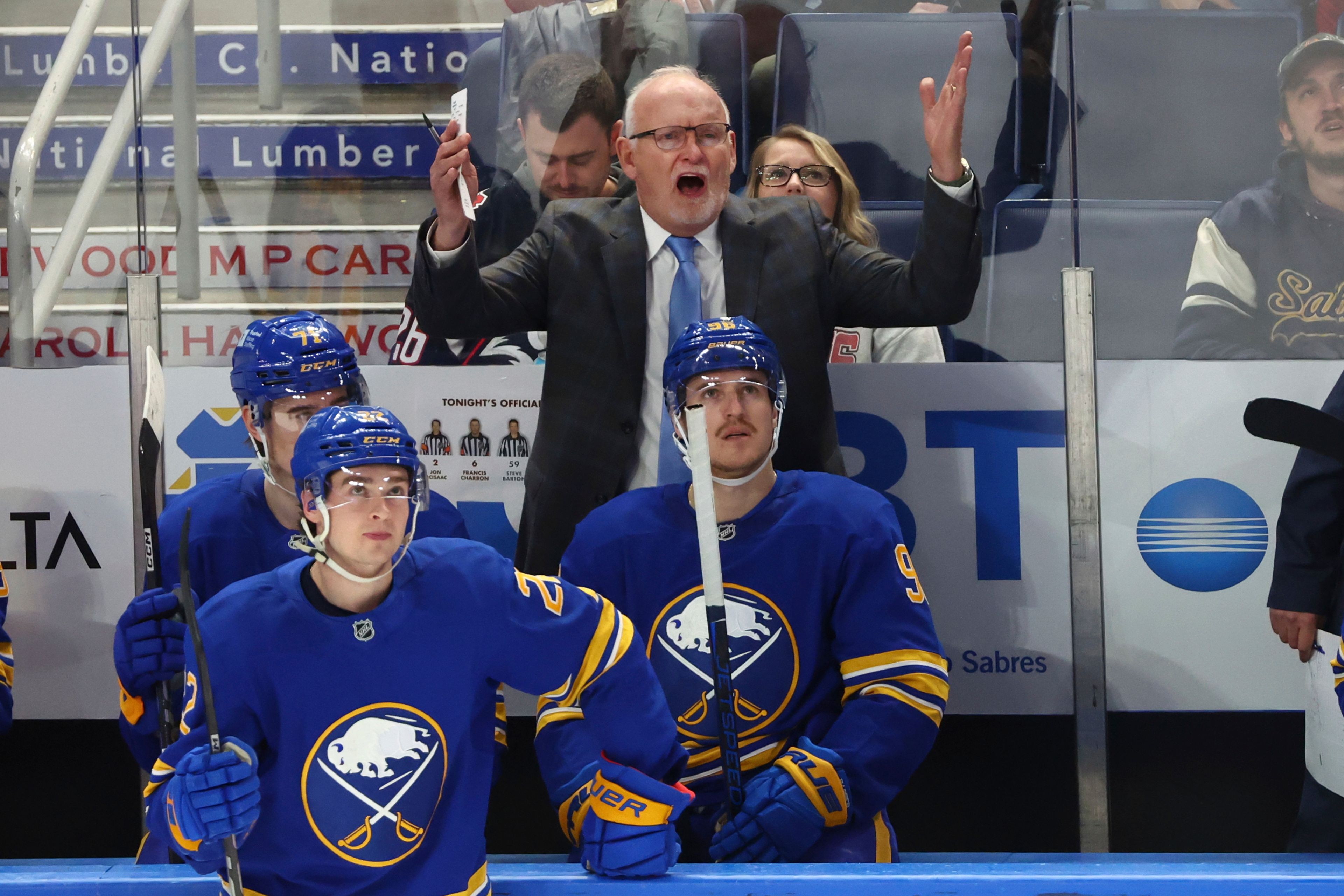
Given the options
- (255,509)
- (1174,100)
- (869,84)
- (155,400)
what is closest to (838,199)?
(869,84)

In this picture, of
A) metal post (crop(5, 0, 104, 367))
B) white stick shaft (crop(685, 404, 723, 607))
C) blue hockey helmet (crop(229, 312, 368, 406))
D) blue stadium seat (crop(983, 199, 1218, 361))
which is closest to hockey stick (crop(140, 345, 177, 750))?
blue hockey helmet (crop(229, 312, 368, 406))

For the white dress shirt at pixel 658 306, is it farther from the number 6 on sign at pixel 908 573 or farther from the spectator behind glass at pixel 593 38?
the number 6 on sign at pixel 908 573

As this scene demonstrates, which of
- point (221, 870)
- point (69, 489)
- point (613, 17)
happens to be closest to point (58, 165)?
point (69, 489)

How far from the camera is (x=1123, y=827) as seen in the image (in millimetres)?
2893

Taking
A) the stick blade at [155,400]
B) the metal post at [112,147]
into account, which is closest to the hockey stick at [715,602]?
the stick blade at [155,400]

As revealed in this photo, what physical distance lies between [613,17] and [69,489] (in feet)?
4.99

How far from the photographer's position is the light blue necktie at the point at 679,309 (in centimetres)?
256

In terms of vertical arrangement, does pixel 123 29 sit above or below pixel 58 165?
above

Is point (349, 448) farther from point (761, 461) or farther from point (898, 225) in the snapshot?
point (898, 225)

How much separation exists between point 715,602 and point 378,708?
514 millimetres

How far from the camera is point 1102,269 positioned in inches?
112

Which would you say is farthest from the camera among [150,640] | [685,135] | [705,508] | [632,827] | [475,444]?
[475,444]

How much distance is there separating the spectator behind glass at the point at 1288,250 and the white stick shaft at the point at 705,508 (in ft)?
4.52

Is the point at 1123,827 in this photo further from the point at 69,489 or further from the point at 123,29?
the point at 123,29
